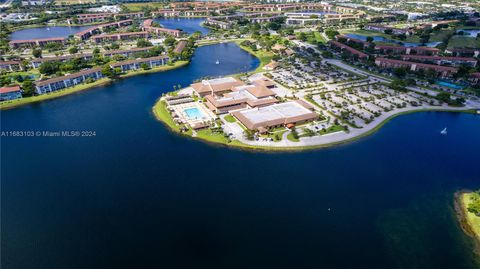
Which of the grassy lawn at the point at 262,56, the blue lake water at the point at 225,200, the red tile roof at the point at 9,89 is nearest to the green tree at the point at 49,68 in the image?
the red tile roof at the point at 9,89

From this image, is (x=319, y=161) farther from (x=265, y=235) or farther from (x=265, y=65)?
(x=265, y=65)

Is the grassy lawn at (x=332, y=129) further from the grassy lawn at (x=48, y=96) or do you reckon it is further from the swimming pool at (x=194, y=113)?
the grassy lawn at (x=48, y=96)

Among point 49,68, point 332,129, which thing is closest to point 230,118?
point 332,129

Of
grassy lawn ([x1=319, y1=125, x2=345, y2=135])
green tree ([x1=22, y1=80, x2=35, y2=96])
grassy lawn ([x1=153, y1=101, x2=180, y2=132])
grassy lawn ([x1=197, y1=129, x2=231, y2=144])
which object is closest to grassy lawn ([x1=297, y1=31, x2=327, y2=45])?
grassy lawn ([x1=319, y1=125, x2=345, y2=135])

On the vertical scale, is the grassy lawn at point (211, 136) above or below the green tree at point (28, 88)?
below

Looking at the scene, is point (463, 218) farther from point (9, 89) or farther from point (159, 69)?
point (9, 89)

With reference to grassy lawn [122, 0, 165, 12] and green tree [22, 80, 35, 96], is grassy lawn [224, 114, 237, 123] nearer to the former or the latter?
green tree [22, 80, 35, 96]
